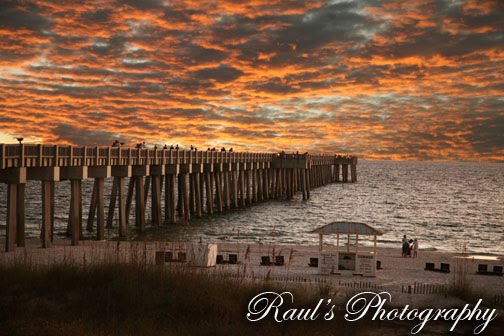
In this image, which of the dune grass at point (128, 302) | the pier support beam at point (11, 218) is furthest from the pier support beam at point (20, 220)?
the dune grass at point (128, 302)

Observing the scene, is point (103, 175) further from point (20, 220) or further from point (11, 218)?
point (11, 218)

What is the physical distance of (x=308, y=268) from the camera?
2442 cm

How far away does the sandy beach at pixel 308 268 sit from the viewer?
1819 cm

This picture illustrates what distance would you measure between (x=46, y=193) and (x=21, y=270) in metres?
12.6

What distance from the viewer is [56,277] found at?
1463cm

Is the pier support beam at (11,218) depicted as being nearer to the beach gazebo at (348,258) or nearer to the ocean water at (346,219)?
the ocean water at (346,219)

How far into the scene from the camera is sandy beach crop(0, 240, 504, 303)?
59.7 ft

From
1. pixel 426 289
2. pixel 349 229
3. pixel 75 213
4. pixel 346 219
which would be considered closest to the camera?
pixel 426 289

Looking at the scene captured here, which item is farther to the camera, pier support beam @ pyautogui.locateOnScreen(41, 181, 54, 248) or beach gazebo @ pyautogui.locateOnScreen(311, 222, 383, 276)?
pier support beam @ pyautogui.locateOnScreen(41, 181, 54, 248)

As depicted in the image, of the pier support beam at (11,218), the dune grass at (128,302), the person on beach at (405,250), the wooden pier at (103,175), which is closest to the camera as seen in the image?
the dune grass at (128,302)

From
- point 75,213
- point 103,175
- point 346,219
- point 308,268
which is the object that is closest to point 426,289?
point 308,268

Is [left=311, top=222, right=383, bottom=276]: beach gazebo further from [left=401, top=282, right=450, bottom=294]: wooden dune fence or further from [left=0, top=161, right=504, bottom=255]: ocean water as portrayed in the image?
[left=0, top=161, right=504, bottom=255]: ocean water

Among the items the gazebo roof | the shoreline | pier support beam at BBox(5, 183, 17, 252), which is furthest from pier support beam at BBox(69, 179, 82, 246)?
the gazebo roof

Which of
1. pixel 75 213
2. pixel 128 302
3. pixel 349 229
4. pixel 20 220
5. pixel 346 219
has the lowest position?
pixel 346 219
